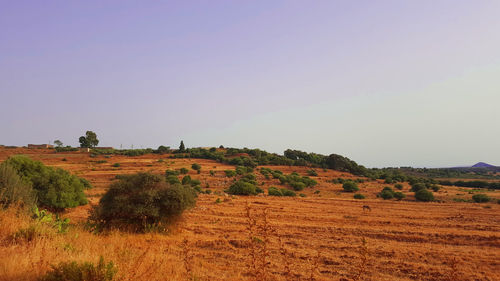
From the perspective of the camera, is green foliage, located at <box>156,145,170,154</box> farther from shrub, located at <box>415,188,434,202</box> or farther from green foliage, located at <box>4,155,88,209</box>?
shrub, located at <box>415,188,434,202</box>

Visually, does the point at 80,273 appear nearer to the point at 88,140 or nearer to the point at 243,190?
the point at 243,190

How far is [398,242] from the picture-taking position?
973cm

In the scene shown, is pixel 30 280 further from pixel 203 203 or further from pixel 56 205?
pixel 203 203

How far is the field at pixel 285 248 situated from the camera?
4496 mm

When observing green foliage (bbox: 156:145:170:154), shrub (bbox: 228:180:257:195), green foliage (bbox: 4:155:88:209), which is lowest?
shrub (bbox: 228:180:257:195)

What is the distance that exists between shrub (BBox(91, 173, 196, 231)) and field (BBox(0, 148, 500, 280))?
2.54ft

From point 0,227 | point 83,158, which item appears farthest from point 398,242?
Result: point 83,158

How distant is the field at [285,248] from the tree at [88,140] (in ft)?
219

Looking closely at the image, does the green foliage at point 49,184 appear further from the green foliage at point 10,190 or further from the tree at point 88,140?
the tree at point 88,140

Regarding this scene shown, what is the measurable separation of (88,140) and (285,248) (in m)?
78.2

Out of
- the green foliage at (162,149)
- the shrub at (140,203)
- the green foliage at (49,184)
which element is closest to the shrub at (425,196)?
the shrub at (140,203)

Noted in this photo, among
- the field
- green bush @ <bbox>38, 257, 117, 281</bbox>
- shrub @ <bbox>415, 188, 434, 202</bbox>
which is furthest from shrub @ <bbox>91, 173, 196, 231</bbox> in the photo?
shrub @ <bbox>415, 188, 434, 202</bbox>

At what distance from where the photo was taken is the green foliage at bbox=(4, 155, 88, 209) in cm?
1315

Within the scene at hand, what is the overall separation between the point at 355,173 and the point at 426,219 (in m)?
37.9
